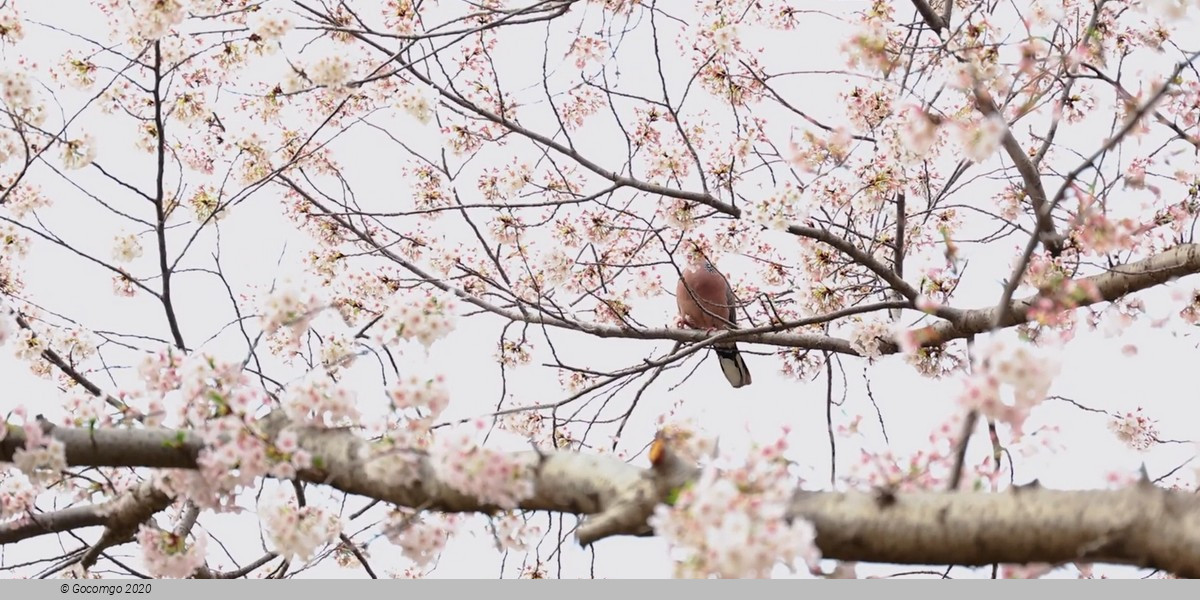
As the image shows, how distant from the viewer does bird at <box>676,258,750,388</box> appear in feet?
14.7

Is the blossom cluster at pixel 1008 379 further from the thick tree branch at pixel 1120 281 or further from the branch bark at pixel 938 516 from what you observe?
the thick tree branch at pixel 1120 281

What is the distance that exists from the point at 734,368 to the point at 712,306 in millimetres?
536

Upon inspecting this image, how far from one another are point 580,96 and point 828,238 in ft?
4.35

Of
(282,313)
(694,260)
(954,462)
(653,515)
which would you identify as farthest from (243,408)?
(694,260)

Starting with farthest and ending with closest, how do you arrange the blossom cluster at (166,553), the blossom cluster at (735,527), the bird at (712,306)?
the bird at (712,306), the blossom cluster at (166,553), the blossom cluster at (735,527)

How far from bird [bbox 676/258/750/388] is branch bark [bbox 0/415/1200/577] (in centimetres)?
235

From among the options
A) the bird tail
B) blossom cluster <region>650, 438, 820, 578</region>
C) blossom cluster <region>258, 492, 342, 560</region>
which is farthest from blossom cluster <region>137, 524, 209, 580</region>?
the bird tail

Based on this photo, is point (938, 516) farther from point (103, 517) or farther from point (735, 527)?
point (103, 517)

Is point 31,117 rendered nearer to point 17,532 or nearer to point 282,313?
point 17,532

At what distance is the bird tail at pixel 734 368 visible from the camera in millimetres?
5215

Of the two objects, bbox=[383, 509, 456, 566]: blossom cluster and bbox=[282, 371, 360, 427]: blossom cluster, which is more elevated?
bbox=[282, 371, 360, 427]: blossom cluster

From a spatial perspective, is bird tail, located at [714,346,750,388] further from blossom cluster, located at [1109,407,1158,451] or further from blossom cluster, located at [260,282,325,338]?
blossom cluster, located at [260,282,325,338]

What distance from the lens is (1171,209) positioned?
360cm

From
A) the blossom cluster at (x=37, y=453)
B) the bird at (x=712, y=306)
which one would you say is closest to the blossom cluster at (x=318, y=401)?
the blossom cluster at (x=37, y=453)
